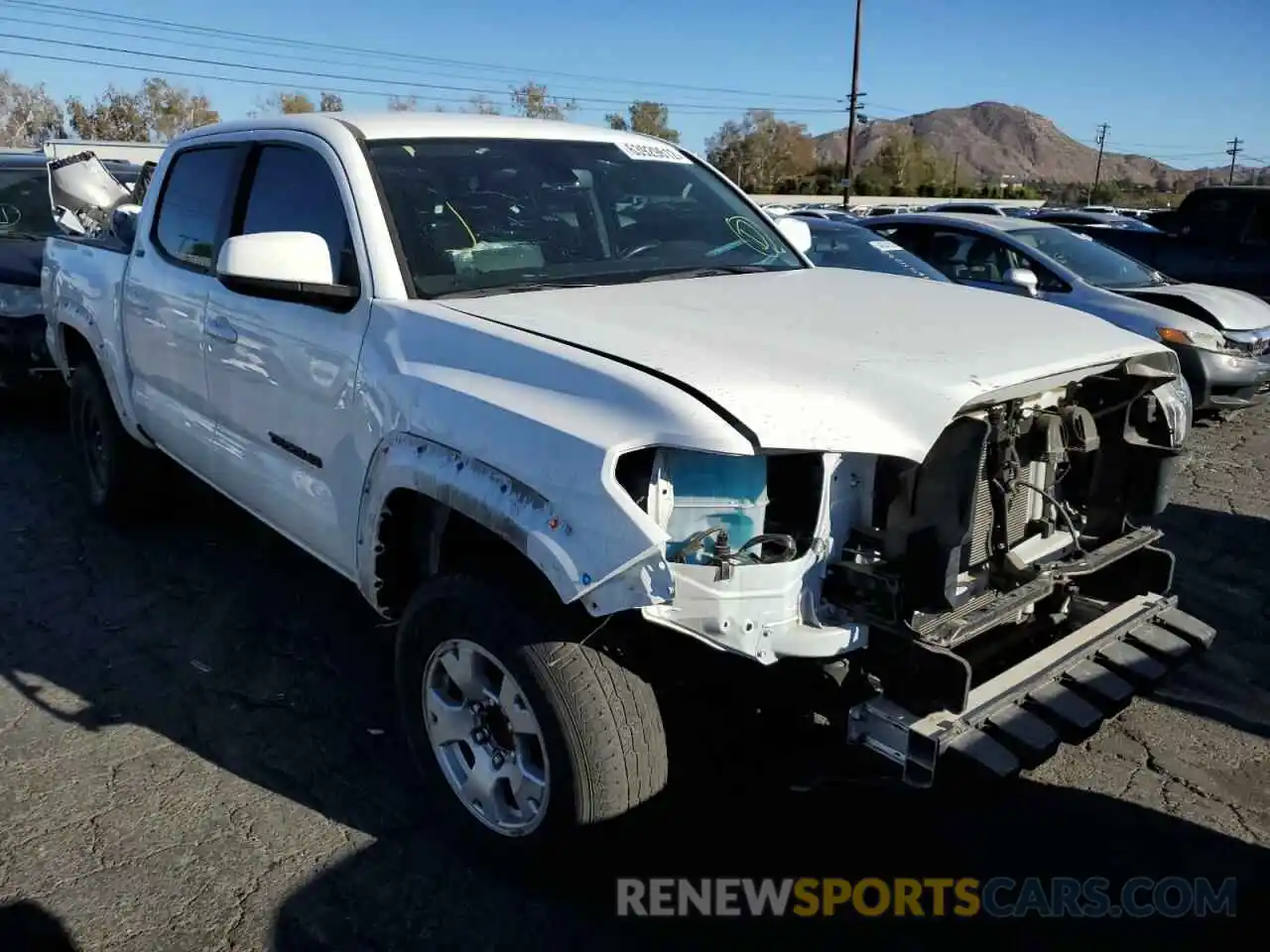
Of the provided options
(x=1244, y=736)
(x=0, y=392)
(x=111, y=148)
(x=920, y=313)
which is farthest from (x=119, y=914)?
(x=111, y=148)

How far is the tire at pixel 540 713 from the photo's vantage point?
8.14 feet

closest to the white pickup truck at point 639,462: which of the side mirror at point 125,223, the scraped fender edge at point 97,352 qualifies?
the scraped fender edge at point 97,352

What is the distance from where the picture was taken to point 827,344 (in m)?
2.68

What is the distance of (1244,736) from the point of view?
3.69 m

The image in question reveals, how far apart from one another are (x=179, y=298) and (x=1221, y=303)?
26.1 ft

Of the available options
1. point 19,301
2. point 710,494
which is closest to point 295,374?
point 710,494

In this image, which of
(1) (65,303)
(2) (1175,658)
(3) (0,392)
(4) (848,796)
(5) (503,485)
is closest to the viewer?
(5) (503,485)

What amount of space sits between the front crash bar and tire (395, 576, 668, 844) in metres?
0.54

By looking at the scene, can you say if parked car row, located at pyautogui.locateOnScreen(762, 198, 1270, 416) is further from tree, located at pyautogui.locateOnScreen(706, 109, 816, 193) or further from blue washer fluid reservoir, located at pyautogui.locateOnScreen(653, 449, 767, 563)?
tree, located at pyautogui.locateOnScreen(706, 109, 816, 193)

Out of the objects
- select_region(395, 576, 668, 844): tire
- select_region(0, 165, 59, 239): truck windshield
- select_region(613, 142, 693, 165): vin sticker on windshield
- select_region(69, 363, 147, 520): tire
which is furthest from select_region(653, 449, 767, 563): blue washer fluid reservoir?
select_region(0, 165, 59, 239): truck windshield

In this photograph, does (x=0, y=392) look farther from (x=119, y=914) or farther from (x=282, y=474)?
(x=119, y=914)

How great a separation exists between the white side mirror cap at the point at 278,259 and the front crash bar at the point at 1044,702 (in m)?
1.97

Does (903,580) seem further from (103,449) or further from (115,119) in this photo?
(115,119)

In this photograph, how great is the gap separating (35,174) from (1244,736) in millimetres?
9081
